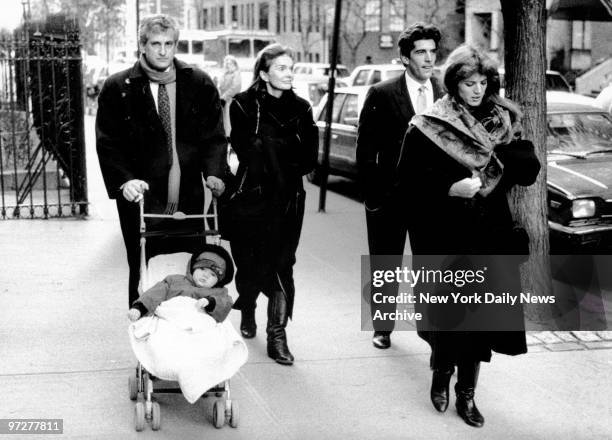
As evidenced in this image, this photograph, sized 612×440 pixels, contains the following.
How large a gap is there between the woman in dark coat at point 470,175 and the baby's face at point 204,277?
115cm

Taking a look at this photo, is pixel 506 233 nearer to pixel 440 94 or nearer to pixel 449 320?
pixel 449 320

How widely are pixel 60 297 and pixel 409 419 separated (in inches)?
142

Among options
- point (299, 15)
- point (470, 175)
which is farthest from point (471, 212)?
point (299, 15)

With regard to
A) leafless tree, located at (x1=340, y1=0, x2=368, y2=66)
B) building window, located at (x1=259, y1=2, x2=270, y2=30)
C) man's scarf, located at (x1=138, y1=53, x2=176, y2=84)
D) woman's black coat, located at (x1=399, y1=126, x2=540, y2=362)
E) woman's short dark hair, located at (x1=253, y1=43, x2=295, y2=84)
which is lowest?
woman's black coat, located at (x1=399, y1=126, x2=540, y2=362)

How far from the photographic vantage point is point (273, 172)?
625cm

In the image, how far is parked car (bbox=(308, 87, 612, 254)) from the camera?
912 centimetres

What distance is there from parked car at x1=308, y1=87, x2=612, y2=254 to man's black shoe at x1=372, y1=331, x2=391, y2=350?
301 cm

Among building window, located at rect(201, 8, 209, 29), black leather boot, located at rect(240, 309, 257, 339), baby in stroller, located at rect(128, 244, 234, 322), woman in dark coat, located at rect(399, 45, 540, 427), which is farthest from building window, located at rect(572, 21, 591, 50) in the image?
building window, located at rect(201, 8, 209, 29)

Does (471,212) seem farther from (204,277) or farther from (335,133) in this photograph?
(335,133)

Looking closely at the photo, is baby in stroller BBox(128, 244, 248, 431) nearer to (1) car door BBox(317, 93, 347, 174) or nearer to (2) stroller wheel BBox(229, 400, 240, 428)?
(2) stroller wheel BBox(229, 400, 240, 428)

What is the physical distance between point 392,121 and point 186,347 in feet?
7.15

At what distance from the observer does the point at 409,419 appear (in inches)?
211

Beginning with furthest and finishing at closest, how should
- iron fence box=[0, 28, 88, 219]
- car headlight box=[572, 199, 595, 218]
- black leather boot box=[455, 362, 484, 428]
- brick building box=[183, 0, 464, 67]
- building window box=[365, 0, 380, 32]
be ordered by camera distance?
building window box=[365, 0, 380, 32] → brick building box=[183, 0, 464, 67] → iron fence box=[0, 28, 88, 219] → car headlight box=[572, 199, 595, 218] → black leather boot box=[455, 362, 484, 428]

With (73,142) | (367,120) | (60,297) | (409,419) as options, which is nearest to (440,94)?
(367,120)
